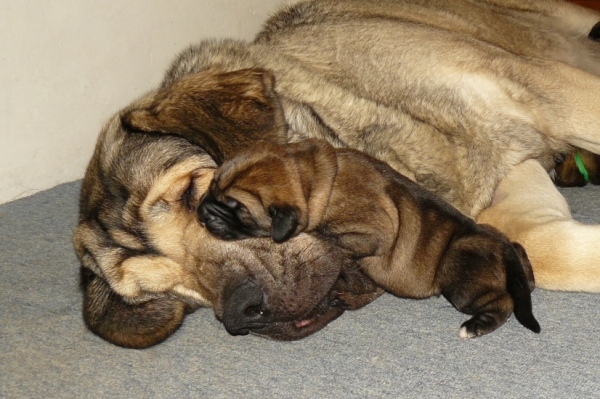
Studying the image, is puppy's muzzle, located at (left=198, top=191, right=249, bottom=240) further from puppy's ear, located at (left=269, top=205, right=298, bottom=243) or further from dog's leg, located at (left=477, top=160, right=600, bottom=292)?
dog's leg, located at (left=477, top=160, right=600, bottom=292)

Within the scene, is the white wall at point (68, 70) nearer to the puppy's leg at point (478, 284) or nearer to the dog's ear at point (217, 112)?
the dog's ear at point (217, 112)

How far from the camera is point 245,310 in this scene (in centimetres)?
221

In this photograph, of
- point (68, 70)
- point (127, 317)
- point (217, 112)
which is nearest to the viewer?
point (217, 112)

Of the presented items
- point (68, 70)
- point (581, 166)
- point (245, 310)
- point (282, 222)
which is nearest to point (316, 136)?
point (282, 222)

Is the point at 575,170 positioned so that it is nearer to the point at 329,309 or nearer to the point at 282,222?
the point at 329,309

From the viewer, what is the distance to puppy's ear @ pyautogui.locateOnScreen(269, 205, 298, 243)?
2156 mm

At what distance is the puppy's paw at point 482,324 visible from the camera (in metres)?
2.24

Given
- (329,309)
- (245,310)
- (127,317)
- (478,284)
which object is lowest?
(127,317)

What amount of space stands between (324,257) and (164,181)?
0.54 meters

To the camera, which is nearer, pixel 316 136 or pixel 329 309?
pixel 329 309

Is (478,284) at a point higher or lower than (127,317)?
higher

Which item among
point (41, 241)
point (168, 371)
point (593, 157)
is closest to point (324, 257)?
point (168, 371)

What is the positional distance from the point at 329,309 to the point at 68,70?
82.4 inches

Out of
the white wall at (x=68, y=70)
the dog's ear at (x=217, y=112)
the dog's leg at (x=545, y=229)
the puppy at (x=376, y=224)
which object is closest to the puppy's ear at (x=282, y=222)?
the puppy at (x=376, y=224)
